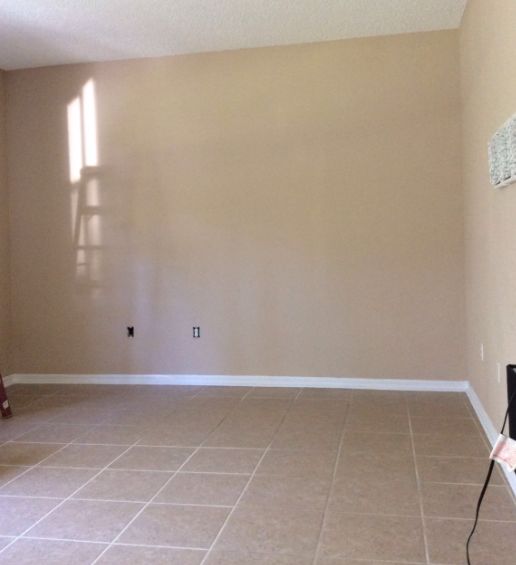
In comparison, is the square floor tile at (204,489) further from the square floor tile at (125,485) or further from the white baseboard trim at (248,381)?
the white baseboard trim at (248,381)

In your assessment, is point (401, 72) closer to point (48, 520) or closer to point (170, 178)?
point (170, 178)

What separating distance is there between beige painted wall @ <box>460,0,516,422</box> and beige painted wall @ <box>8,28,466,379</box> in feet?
1.11

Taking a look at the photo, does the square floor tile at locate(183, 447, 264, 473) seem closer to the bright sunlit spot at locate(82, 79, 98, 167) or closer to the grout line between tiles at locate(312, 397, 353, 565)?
the grout line between tiles at locate(312, 397, 353, 565)

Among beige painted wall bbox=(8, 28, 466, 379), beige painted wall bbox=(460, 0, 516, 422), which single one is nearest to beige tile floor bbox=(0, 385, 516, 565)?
beige painted wall bbox=(460, 0, 516, 422)

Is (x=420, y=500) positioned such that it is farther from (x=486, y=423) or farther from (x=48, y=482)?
(x=48, y=482)

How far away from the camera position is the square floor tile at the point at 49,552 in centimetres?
205

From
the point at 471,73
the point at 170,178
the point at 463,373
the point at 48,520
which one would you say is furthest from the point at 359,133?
the point at 48,520

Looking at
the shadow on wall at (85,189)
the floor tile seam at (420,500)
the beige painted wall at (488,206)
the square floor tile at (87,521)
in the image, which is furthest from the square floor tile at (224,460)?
the shadow on wall at (85,189)

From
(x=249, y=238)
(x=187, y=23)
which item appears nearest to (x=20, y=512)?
(x=249, y=238)

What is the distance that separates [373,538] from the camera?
2.16 m

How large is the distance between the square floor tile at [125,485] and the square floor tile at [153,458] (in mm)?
70

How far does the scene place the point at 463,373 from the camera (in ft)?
14.3

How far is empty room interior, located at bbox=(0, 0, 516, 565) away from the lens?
11.0 feet

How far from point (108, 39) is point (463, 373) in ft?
11.7
